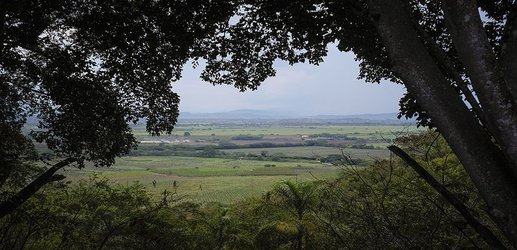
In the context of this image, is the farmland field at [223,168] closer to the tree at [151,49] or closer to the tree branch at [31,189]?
the tree at [151,49]

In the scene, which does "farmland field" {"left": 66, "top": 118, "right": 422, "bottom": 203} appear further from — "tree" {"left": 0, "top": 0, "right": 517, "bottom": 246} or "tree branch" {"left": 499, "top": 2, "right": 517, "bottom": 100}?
"tree branch" {"left": 499, "top": 2, "right": 517, "bottom": 100}

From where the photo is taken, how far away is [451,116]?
100 inches

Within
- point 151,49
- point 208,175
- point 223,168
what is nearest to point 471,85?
point 151,49

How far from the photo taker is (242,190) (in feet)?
259

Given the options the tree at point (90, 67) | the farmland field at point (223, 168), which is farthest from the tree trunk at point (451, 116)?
the farmland field at point (223, 168)

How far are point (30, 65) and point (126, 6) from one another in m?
2.96

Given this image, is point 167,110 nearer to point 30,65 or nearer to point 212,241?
point 30,65

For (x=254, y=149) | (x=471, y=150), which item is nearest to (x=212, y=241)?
(x=471, y=150)

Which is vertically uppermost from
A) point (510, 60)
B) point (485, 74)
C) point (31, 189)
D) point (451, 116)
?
point (510, 60)

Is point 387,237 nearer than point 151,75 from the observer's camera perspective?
Yes

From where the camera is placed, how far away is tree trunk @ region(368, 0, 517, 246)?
2.41 metres

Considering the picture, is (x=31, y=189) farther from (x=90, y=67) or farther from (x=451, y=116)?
(x=451, y=116)

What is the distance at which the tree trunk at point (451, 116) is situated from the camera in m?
2.41

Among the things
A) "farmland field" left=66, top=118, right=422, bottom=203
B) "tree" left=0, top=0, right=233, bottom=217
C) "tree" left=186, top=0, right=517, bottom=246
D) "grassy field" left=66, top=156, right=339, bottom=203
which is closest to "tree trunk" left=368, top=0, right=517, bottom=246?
"tree" left=186, top=0, right=517, bottom=246
